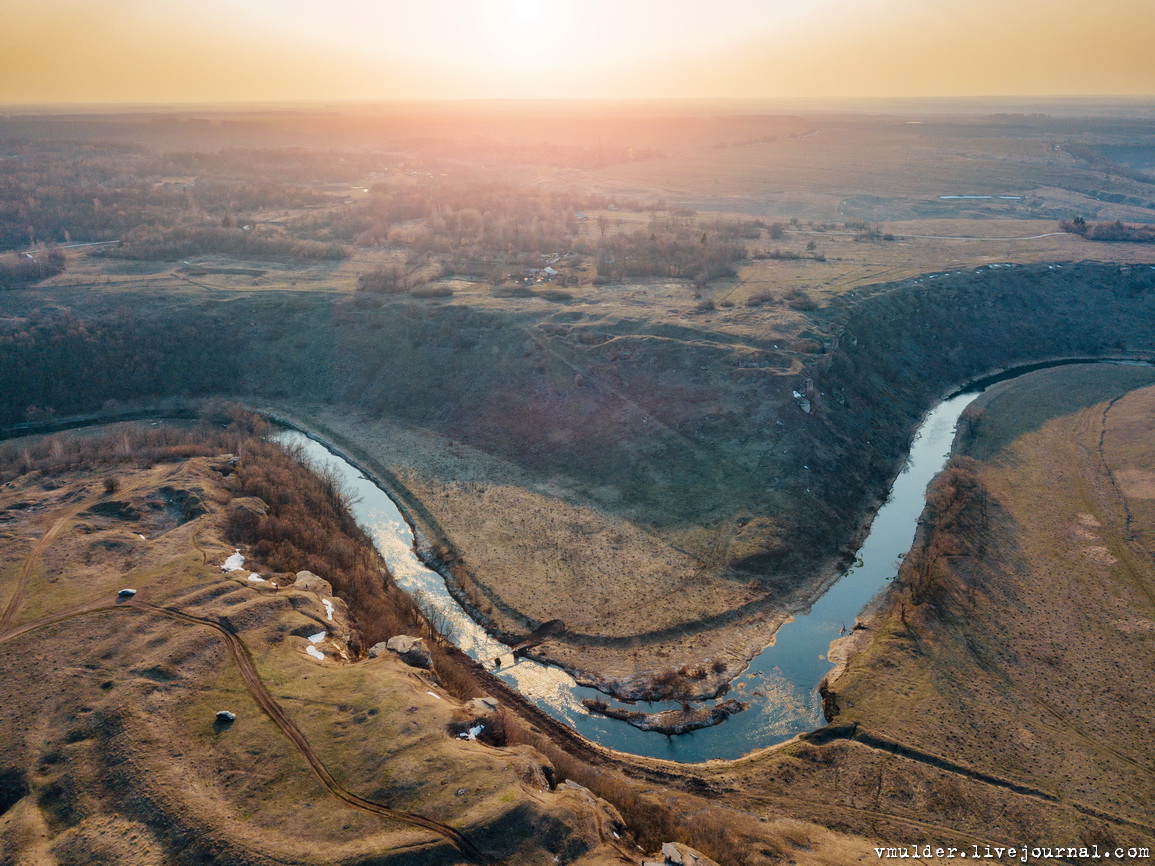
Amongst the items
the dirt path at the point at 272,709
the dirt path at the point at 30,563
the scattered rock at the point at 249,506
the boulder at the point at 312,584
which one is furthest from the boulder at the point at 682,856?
the scattered rock at the point at 249,506

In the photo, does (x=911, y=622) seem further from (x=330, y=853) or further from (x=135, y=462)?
(x=135, y=462)

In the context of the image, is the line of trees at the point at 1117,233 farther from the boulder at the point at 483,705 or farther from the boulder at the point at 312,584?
the boulder at the point at 312,584

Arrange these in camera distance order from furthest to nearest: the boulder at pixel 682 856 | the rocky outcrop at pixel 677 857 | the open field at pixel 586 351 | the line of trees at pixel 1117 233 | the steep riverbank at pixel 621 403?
the line of trees at pixel 1117 233 → the open field at pixel 586 351 → the steep riverbank at pixel 621 403 → the boulder at pixel 682 856 → the rocky outcrop at pixel 677 857

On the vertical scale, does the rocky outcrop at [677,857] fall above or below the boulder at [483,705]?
below

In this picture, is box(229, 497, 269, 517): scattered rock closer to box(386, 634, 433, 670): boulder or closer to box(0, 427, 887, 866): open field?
box(0, 427, 887, 866): open field

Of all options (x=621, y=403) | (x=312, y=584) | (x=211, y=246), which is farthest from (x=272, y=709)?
(x=211, y=246)

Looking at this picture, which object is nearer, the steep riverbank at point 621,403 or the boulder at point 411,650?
the boulder at point 411,650

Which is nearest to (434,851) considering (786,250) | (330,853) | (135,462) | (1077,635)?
(330,853)
